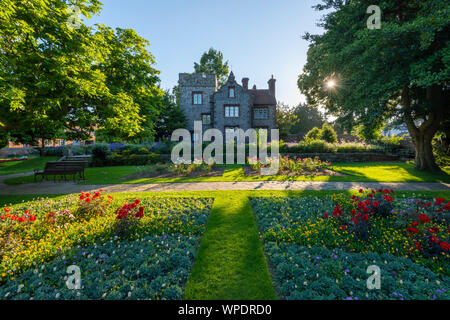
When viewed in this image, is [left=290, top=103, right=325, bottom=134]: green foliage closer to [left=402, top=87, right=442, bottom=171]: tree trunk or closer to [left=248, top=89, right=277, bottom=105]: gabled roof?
[left=248, top=89, right=277, bottom=105]: gabled roof

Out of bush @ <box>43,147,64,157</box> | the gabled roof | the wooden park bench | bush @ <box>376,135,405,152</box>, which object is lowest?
the wooden park bench

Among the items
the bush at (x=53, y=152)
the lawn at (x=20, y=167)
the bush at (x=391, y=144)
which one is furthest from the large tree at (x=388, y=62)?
the bush at (x=53, y=152)

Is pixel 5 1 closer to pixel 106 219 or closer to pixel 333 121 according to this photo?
pixel 106 219

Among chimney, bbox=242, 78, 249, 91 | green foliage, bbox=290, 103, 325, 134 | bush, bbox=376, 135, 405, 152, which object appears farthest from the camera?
green foliage, bbox=290, 103, 325, 134

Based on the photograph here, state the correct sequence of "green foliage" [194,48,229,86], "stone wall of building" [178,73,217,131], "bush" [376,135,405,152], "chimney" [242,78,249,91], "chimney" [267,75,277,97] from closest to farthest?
"bush" [376,135,405,152] → "stone wall of building" [178,73,217,131] → "chimney" [242,78,249,91] → "chimney" [267,75,277,97] → "green foliage" [194,48,229,86]

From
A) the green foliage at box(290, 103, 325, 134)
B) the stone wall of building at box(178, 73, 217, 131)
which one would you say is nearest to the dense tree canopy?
the stone wall of building at box(178, 73, 217, 131)

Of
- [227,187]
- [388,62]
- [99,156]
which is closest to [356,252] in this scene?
[227,187]

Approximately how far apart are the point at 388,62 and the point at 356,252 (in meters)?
11.2

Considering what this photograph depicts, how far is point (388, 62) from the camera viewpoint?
32.5ft

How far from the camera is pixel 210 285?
292 centimetres

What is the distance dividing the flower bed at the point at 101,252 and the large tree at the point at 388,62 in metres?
11.5

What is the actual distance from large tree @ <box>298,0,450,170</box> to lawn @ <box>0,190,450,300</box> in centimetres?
907

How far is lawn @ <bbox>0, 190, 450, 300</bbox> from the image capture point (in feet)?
9.12

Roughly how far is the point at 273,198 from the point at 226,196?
1.86m
